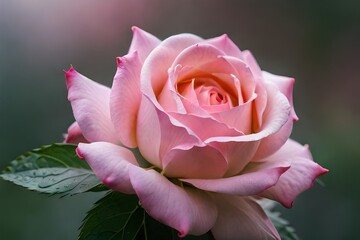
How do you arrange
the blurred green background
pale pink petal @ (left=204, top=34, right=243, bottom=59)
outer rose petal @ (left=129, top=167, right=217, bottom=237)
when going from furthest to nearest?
the blurred green background
pale pink petal @ (left=204, top=34, right=243, bottom=59)
outer rose petal @ (left=129, top=167, right=217, bottom=237)

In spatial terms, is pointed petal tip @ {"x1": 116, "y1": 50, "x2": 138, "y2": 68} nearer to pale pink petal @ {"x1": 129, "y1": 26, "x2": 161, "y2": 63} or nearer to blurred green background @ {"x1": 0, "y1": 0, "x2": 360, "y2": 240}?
pale pink petal @ {"x1": 129, "y1": 26, "x2": 161, "y2": 63}

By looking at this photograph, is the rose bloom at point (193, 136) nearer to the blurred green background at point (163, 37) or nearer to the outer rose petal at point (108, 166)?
the outer rose petal at point (108, 166)

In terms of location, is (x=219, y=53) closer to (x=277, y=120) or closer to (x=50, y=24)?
(x=277, y=120)

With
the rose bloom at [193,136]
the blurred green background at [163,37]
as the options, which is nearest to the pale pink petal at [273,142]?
the rose bloom at [193,136]

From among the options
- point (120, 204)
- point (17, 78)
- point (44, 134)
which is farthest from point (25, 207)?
point (120, 204)

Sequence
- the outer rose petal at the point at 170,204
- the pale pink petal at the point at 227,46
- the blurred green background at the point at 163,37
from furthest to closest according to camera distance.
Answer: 1. the blurred green background at the point at 163,37
2. the pale pink petal at the point at 227,46
3. the outer rose petal at the point at 170,204

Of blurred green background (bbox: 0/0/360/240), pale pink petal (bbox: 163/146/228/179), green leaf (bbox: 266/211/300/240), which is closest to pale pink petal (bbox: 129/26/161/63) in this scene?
pale pink petal (bbox: 163/146/228/179)

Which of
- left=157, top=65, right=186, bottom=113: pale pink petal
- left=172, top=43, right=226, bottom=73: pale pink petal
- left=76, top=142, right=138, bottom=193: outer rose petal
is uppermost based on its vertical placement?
left=172, top=43, right=226, bottom=73: pale pink petal

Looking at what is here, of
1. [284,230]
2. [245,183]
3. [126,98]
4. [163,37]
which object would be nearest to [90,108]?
[126,98]
